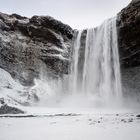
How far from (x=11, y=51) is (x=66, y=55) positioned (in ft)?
24.7

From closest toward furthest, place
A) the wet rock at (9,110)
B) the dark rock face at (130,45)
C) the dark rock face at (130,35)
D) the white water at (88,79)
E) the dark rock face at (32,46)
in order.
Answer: the wet rock at (9,110) → the white water at (88,79) → the dark rock face at (130,45) → the dark rock face at (130,35) → the dark rock face at (32,46)

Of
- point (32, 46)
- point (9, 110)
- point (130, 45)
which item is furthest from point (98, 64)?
point (9, 110)

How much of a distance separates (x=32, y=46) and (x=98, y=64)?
9159 mm

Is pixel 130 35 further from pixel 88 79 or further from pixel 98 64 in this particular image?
pixel 88 79

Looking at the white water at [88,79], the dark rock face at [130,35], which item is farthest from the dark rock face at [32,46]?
the dark rock face at [130,35]

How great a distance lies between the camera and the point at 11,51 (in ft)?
85.6

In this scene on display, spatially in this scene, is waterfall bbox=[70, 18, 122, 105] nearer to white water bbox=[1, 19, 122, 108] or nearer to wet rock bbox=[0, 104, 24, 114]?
white water bbox=[1, 19, 122, 108]

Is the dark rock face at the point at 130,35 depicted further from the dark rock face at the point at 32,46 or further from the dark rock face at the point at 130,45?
the dark rock face at the point at 32,46

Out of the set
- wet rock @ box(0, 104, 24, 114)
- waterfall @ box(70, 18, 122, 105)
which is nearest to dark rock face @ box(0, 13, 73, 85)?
waterfall @ box(70, 18, 122, 105)

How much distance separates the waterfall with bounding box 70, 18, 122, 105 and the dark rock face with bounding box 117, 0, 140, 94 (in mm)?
775

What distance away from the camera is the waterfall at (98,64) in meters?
25.2

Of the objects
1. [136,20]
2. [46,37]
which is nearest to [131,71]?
[136,20]

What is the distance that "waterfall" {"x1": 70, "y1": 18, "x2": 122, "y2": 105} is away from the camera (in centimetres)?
2522

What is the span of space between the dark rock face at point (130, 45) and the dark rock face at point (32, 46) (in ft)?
25.2
